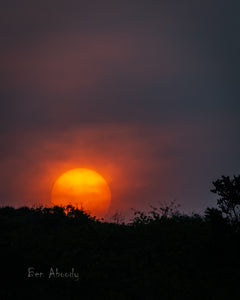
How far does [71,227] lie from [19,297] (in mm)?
9141

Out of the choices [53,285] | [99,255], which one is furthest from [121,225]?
[53,285]

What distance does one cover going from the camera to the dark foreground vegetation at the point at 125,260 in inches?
478

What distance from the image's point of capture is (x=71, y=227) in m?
20.7

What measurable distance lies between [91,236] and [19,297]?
7.04 m

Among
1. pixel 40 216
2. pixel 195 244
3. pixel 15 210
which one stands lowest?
pixel 195 244

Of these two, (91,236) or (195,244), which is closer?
(195,244)

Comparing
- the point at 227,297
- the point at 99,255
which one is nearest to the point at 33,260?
the point at 99,255

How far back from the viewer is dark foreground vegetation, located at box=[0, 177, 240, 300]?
1215 cm

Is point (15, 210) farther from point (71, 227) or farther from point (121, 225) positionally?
point (121, 225)

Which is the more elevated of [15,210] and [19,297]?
[15,210]

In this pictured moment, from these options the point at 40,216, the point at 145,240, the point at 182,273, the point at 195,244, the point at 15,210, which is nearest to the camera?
the point at 182,273

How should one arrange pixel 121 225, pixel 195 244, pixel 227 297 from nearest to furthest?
pixel 227 297 < pixel 195 244 < pixel 121 225

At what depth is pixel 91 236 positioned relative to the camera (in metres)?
18.4

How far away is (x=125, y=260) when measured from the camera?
15.3 m
